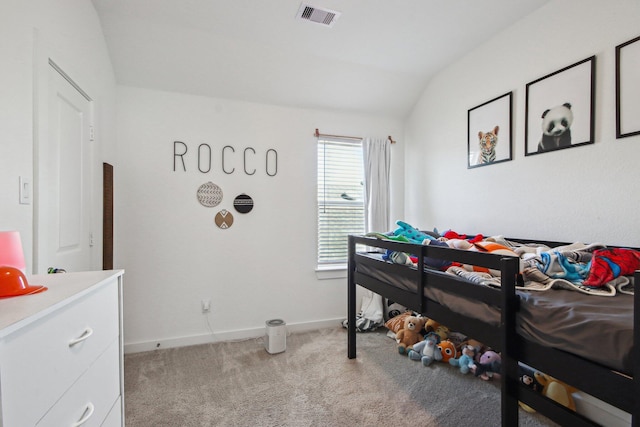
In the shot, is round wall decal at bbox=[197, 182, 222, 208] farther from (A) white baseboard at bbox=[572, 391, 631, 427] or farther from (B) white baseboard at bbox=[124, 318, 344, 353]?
(A) white baseboard at bbox=[572, 391, 631, 427]

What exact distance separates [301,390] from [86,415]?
1.32 metres

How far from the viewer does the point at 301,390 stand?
1.91 meters

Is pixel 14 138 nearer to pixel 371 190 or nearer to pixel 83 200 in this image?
pixel 83 200

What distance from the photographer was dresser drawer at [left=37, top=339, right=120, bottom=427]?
72 cm

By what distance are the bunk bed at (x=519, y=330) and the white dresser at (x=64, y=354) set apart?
1.35 m

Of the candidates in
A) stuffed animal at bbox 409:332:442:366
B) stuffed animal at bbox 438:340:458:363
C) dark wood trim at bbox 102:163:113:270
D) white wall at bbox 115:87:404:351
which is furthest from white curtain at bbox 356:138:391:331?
dark wood trim at bbox 102:163:113:270

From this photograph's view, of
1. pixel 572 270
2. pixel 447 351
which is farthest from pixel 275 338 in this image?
pixel 572 270

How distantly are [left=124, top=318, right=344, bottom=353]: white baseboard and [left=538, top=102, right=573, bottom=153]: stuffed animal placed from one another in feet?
7.77

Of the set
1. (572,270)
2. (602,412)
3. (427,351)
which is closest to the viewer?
(572,270)

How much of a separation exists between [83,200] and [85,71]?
80 cm

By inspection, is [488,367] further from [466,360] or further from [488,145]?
[488,145]

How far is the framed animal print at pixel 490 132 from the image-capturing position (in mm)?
2244

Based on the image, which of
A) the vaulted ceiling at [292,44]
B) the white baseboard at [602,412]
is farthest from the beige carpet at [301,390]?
the vaulted ceiling at [292,44]

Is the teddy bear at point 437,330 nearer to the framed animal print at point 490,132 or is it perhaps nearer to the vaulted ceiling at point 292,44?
the framed animal print at point 490,132
